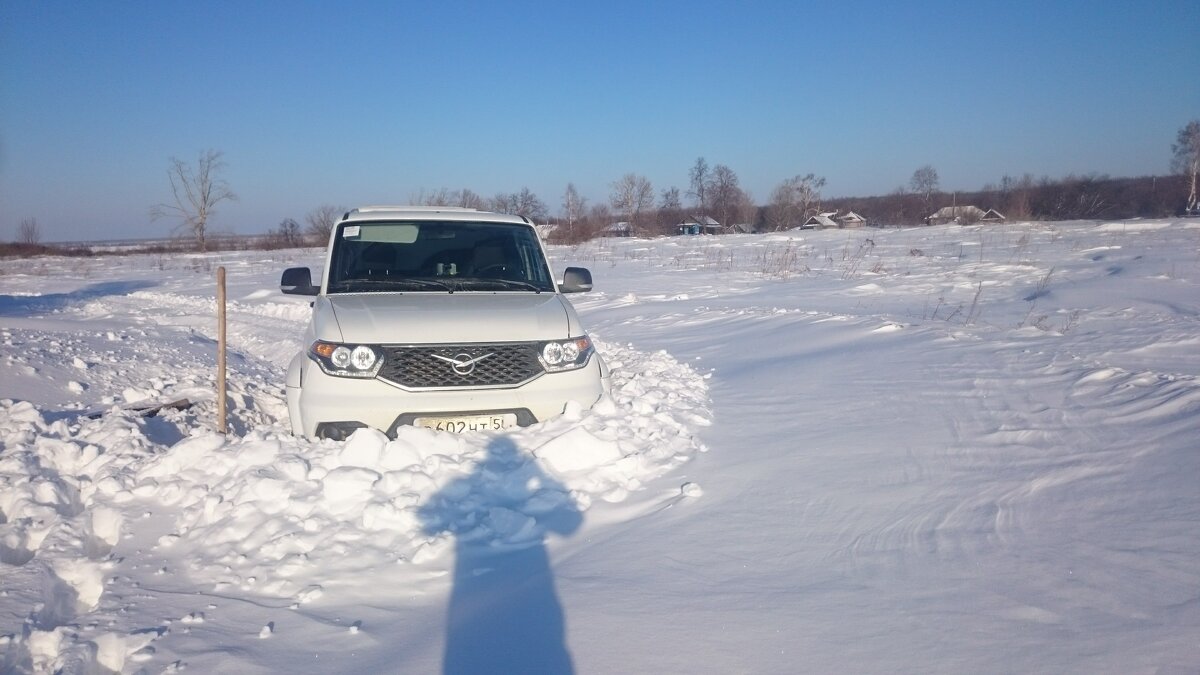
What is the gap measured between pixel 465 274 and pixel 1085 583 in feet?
14.6

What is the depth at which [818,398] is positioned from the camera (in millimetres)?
5945

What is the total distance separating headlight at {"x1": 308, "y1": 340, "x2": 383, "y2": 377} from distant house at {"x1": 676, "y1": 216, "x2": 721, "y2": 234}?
218 ft

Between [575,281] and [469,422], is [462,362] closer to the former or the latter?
[469,422]

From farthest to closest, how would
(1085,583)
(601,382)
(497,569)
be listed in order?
(601,382)
(497,569)
(1085,583)

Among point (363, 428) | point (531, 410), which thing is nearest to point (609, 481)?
point (531, 410)

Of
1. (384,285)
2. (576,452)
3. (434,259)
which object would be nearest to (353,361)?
(384,285)

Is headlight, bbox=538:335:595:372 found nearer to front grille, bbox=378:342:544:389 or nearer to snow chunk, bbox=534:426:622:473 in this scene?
front grille, bbox=378:342:544:389

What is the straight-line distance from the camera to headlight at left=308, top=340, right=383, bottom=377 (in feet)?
14.7

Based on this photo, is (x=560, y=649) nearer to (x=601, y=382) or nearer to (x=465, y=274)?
(x=601, y=382)

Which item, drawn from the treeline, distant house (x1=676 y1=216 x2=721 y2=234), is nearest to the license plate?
the treeline

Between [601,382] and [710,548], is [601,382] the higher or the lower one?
the higher one

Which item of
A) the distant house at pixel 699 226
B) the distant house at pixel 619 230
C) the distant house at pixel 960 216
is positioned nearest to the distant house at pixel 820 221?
the distant house at pixel 699 226

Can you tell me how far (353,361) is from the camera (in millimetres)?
4477

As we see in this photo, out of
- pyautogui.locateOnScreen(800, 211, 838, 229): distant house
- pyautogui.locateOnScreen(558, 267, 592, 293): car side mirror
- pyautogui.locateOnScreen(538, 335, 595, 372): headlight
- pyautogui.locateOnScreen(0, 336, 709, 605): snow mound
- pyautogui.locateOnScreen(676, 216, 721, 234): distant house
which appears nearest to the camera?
pyautogui.locateOnScreen(0, 336, 709, 605): snow mound
